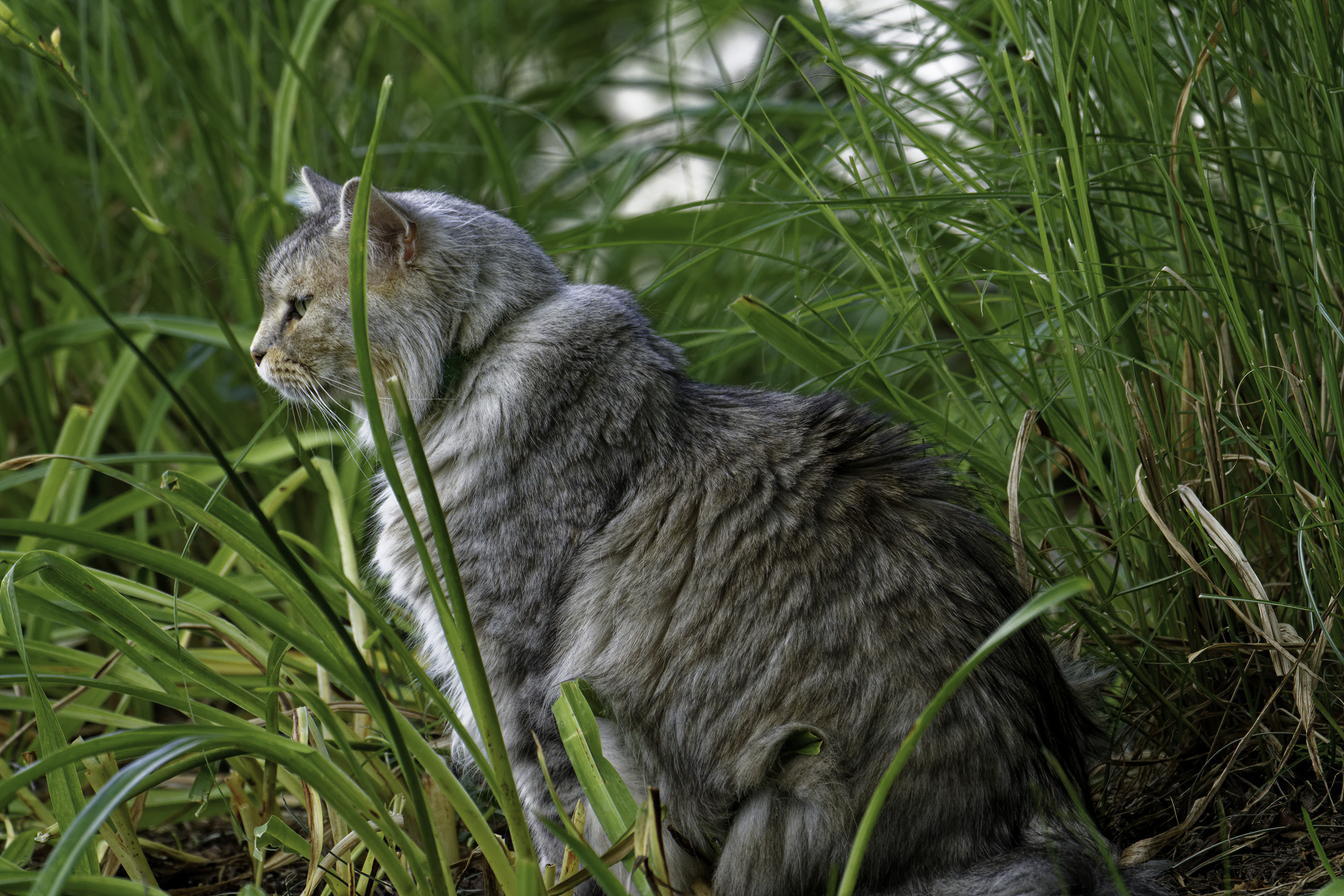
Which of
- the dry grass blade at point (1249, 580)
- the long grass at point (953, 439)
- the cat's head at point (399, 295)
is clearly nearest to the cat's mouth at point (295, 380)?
the cat's head at point (399, 295)

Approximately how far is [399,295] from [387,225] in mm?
123

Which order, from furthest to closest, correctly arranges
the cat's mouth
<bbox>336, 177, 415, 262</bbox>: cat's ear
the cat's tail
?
the cat's mouth < <bbox>336, 177, 415, 262</bbox>: cat's ear < the cat's tail

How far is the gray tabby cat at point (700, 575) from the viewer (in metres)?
1.43

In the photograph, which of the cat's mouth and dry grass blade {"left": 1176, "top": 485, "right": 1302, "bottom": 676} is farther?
the cat's mouth

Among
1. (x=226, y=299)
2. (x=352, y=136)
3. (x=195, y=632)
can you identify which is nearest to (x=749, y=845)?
(x=195, y=632)

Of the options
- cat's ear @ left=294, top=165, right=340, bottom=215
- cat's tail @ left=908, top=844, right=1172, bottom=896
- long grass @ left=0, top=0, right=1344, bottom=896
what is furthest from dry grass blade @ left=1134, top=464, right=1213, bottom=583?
cat's ear @ left=294, top=165, right=340, bottom=215

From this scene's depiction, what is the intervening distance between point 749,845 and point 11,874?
0.90 meters

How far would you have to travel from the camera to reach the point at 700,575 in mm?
1604

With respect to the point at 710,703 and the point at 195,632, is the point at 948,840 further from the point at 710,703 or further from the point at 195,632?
the point at 195,632

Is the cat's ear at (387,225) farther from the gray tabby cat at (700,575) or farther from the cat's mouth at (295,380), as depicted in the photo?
the cat's mouth at (295,380)

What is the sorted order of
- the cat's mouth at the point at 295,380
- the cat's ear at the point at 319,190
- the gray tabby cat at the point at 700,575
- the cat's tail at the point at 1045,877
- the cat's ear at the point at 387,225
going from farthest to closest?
the cat's ear at the point at 319,190, the cat's mouth at the point at 295,380, the cat's ear at the point at 387,225, the gray tabby cat at the point at 700,575, the cat's tail at the point at 1045,877

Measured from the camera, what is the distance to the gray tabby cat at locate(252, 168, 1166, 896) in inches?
56.2

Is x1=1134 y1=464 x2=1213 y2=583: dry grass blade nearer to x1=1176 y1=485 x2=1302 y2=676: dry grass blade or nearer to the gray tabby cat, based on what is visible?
x1=1176 y1=485 x2=1302 y2=676: dry grass blade

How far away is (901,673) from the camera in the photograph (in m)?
1.45
